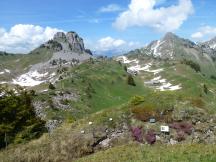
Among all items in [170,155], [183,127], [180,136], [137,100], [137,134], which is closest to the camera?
[170,155]

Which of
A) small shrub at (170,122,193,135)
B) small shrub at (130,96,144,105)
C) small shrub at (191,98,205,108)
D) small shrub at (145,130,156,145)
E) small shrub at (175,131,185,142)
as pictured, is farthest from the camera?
small shrub at (130,96,144,105)

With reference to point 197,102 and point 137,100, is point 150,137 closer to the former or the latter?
point 137,100

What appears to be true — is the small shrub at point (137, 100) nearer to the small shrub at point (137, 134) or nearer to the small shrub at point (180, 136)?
the small shrub at point (137, 134)

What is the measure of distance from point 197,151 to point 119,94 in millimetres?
173566

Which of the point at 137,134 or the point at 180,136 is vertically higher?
the point at 137,134

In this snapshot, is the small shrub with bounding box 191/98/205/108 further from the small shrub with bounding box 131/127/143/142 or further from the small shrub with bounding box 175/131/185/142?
the small shrub with bounding box 131/127/143/142

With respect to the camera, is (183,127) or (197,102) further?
(197,102)

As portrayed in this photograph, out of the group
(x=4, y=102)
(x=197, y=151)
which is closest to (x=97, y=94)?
(x=4, y=102)

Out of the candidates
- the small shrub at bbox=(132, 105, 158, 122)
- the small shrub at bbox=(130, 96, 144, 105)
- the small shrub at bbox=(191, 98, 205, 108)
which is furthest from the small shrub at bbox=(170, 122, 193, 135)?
the small shrub at bbox=(130, 96, 144, 105)

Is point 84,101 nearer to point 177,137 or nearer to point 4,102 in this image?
point 4,102

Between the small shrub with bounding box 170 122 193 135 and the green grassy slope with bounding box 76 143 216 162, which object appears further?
the small shrub with bounding box 170 122 193 135

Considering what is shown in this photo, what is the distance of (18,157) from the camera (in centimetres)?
2967

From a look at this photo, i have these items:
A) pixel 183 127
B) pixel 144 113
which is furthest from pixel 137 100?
pixel 183 127

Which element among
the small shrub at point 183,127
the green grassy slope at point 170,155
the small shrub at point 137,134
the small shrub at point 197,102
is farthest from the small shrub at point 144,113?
the green grassy slope at point 170,155
